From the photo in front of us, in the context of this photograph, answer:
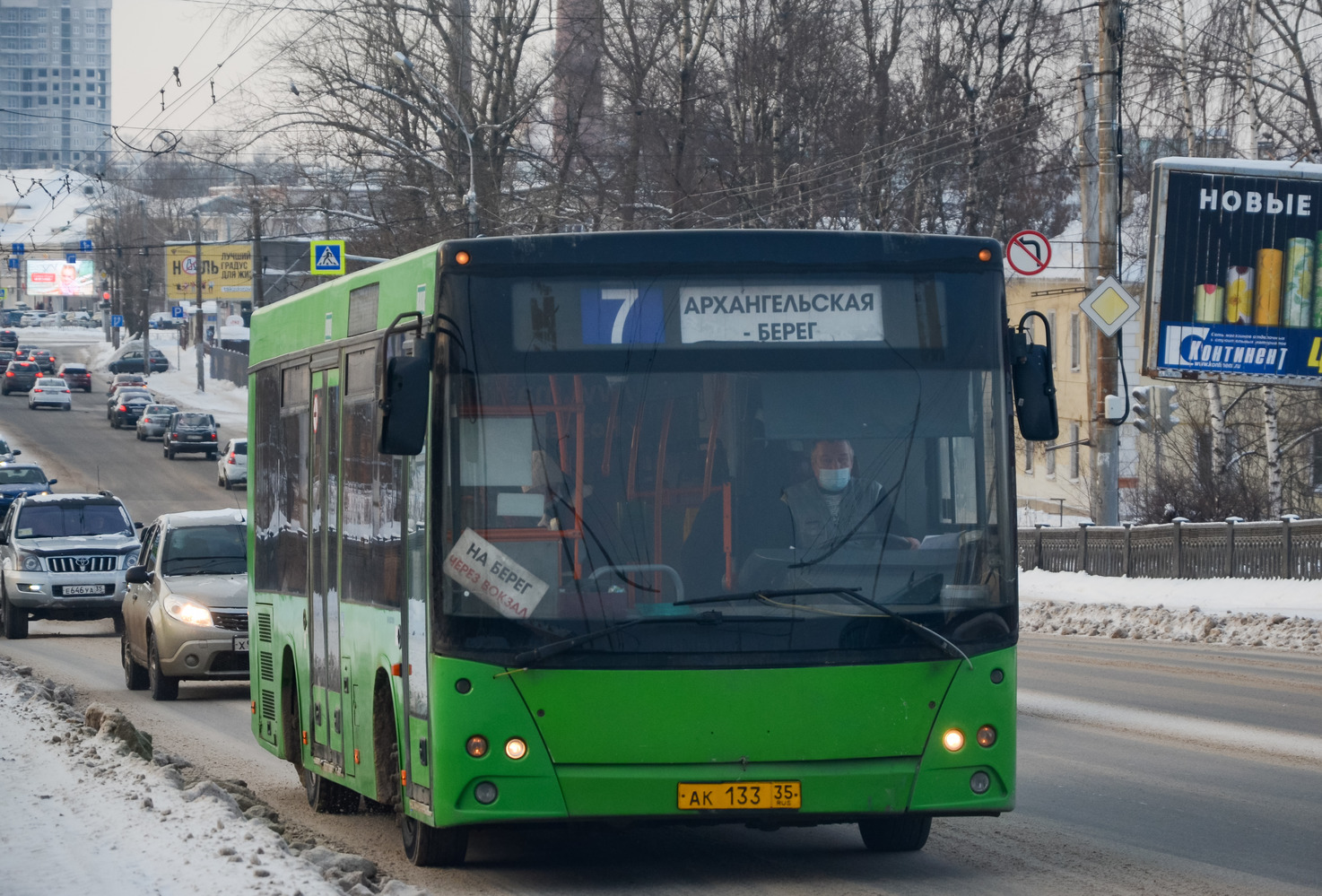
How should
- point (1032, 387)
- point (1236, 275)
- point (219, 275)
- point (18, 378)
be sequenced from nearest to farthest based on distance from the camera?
point (1032, 387)
point (1236, 275)
point (18, 378)
point (219, 275)

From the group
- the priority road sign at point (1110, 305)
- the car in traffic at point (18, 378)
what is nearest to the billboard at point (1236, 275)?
the priority road sign at point (1110, 305)

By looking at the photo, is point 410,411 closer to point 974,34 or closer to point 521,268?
point 521,268

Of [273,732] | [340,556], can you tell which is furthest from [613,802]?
[273,732]

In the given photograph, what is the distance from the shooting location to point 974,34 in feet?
168

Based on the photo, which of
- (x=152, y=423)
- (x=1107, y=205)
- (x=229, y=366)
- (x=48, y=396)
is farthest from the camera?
(x=229, y=366)

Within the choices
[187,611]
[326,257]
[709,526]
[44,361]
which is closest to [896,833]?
[709,526]

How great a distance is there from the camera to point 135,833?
786 cm

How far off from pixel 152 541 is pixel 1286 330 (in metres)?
18.2

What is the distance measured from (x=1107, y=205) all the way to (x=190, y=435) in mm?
48300

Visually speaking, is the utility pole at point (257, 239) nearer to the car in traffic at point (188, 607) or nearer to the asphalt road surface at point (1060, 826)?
the car in traffic at point (188, 607)

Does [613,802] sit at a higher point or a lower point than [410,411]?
lower

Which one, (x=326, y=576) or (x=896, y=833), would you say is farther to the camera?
(x=326, y=576)

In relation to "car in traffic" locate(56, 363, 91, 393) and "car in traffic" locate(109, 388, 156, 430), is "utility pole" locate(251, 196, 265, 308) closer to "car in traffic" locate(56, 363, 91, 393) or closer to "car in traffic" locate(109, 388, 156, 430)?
"car in traffic" locate(109, 388, 156, 430)

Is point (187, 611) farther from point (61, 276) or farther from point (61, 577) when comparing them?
point (61, 276)
